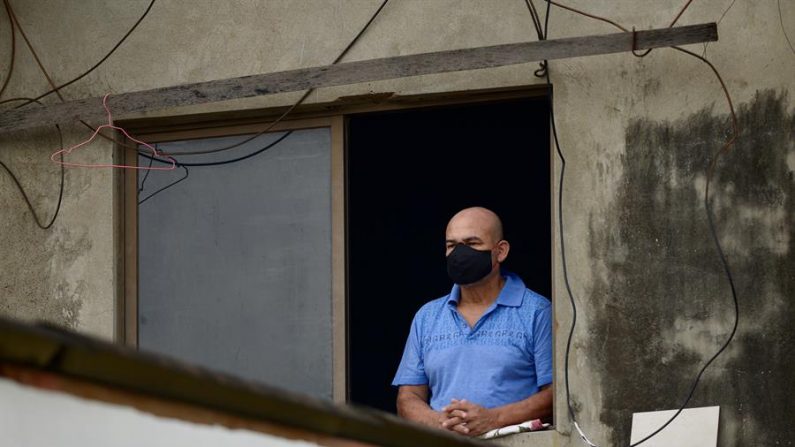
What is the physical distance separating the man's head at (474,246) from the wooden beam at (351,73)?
753 millimetres

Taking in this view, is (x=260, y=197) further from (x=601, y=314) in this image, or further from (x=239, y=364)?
(x=601, y=314)

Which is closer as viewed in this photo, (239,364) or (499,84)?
(499,84)

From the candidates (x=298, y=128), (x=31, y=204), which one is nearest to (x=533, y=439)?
(x=298, y=128)

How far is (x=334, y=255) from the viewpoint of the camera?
6.86m

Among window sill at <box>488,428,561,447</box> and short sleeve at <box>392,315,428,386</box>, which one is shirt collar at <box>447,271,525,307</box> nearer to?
short sleeve at <box>392,315,428,386</box>

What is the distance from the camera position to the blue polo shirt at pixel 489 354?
249 inches

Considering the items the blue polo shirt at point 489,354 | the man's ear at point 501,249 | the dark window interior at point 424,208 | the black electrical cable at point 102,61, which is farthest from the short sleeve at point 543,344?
the dark window interior at point 424,208

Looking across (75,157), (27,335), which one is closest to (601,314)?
(75,157)

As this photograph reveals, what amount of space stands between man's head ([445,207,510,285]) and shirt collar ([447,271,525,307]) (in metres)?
0.07

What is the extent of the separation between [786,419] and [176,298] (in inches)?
112

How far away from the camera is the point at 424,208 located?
989 centimetres

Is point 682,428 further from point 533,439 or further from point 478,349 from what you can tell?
point 478,349

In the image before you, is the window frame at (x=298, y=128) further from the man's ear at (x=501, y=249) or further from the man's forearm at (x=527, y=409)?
the man's ear at (x=501, y=249)

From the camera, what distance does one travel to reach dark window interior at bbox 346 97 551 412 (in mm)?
9438
